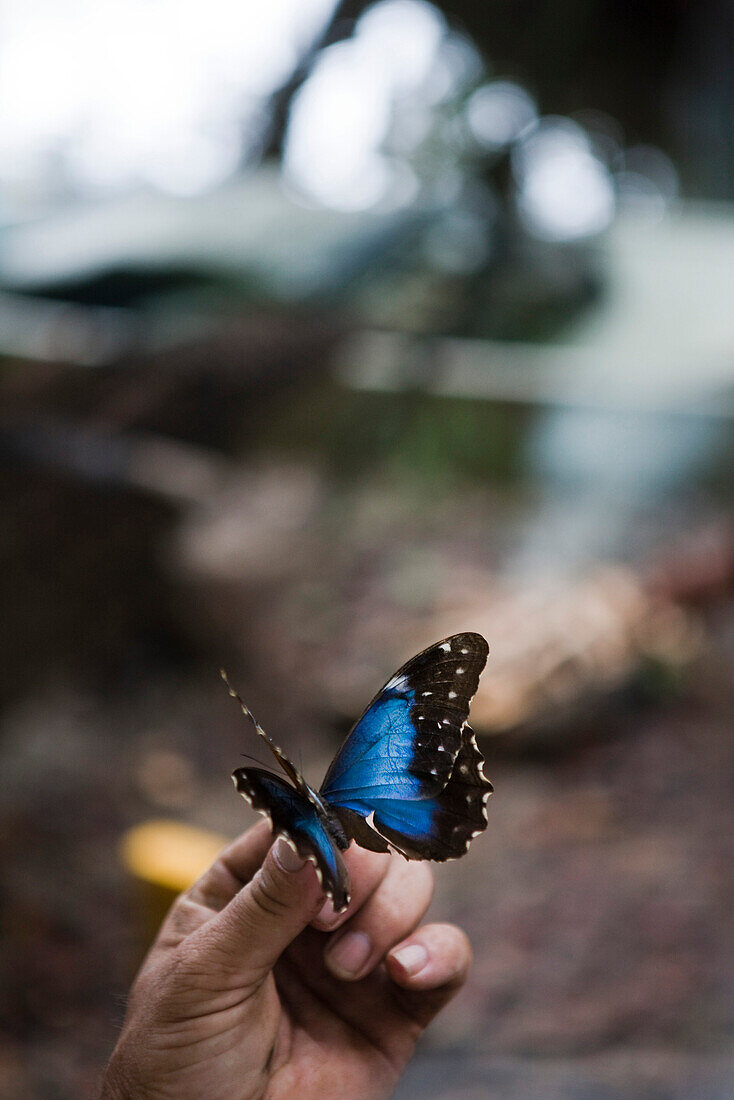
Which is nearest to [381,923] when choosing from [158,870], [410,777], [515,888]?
[410,777]

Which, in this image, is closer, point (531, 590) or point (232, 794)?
point (232, 794)

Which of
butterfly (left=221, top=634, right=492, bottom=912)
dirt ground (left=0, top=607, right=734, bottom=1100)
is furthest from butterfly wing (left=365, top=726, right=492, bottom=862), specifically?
dirt ground (left=0, top=607, right=734, bottom=1100)

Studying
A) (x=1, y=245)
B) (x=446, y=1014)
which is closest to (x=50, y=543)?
(x=1, y=245)

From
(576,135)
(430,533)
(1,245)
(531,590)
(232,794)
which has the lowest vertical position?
(232,794)

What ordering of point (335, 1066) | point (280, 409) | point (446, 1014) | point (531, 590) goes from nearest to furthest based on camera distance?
point (335, 1066) → point (446, 1014) → point (531, 590) → point (280, 409)

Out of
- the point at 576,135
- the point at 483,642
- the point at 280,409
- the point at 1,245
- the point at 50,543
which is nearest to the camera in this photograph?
the point at 483,642

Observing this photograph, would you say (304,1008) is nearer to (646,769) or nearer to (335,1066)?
(335,1066)

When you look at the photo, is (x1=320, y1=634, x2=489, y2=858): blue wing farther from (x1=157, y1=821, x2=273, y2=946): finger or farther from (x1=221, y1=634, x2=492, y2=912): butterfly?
(x1=157, y1=821, x2=273, y2=946): finger
